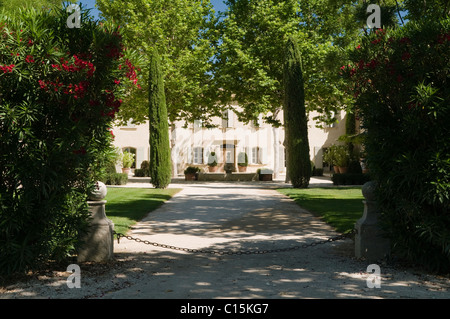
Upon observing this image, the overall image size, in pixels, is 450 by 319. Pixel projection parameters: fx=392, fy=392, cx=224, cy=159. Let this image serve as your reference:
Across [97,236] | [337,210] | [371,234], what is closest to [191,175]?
[337,210]

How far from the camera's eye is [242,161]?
32125 millimetres

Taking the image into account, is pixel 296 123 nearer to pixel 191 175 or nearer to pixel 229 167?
pixel 191 175

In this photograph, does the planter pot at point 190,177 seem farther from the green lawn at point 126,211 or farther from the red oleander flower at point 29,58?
the red oleander flower at point 29,58

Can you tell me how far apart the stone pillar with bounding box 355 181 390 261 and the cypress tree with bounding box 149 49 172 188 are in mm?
13688

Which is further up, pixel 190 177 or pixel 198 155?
pixel 198 155

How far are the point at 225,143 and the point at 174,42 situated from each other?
11.2m

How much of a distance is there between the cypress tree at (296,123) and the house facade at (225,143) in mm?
14690

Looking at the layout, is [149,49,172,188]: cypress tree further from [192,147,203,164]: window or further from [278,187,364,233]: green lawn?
[192,147,203,164]: window

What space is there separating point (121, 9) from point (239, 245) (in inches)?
830

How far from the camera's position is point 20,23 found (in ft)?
13.5

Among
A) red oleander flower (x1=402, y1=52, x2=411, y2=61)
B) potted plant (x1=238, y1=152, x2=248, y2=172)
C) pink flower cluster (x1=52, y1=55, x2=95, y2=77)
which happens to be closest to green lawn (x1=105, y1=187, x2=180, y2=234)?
pink flower cluster (x1=52, y1=55, x2=95, y2=77)

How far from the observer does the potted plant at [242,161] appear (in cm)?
3147
